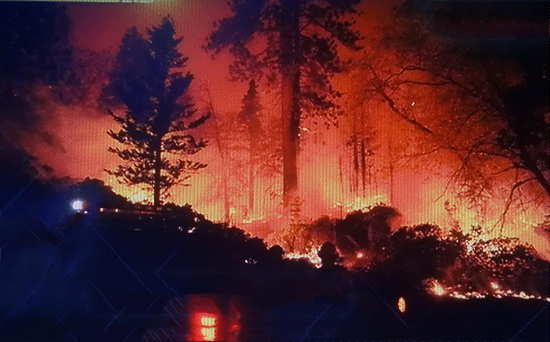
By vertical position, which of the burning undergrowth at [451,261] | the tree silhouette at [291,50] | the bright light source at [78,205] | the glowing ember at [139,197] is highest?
the tree silhouette at [291,50]

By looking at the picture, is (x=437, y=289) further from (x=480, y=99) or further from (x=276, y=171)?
(x=276, y=171)

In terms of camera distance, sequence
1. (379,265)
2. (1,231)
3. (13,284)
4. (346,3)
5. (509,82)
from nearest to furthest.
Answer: (13,284), (1,231), (379,265), (509,82), (346,3)

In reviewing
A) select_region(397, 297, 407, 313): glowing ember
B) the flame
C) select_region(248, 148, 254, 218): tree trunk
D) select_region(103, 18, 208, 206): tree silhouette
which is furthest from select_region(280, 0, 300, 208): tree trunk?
select_region(397, 297, 407, 313): glowing ember

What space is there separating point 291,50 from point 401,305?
797cm

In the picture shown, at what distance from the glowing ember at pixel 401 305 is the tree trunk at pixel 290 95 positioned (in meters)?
5.57

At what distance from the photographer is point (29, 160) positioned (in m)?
18.4

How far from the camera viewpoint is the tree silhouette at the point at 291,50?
679 inches

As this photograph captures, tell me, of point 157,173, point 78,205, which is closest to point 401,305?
point 157,173

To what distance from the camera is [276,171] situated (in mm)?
18047

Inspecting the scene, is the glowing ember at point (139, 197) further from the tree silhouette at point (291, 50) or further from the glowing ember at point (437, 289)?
the glowing ember at point (437, 289)

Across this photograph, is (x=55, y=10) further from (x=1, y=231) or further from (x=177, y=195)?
(x=1, y=231)

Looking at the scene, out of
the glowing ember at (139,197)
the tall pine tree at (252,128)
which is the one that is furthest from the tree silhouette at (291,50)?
the glowing ember at (139,197)

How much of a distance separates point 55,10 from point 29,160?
14.6ft

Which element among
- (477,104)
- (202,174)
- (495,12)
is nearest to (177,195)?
(202,174)
